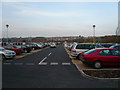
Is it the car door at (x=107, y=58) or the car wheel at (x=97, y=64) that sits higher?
the car door at (x=107, y=58)

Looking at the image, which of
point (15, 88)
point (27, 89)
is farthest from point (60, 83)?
point (15, 88)

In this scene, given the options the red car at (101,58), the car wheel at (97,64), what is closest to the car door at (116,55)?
the red car at (101,58)

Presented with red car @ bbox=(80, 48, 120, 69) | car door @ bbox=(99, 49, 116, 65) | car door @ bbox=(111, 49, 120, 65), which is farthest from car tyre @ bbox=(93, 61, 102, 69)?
car door @ bbox=(111, 49, 120, 65)

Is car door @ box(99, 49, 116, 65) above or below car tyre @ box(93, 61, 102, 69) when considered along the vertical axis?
above

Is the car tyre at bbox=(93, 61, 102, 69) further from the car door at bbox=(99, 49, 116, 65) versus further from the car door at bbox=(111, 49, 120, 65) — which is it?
the car door at bbox=(111, 49, 120, 65)

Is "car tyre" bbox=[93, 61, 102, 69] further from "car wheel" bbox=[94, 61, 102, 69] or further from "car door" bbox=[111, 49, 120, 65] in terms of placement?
"car door" bbox=[111, 49, 120, 65]

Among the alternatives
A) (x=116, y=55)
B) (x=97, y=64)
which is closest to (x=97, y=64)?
(x=97, y=64)

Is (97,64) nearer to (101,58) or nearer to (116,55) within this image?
(101,58)

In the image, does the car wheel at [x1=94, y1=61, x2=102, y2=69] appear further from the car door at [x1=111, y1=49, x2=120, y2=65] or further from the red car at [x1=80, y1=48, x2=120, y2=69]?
the car door at [x1=111, y1=49, x2=120, y2=65]

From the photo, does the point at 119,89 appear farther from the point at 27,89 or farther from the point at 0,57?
the point at 0,57

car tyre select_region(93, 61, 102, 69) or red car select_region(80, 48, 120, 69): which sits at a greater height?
red car select_region(80, 48, 120, 69)

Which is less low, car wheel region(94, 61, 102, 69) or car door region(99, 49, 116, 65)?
car door region(99, 49, 116, 65)

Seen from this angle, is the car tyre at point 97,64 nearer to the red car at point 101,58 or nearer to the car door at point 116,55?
the red car at point 101,58

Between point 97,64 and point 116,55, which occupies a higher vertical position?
point 116,55
